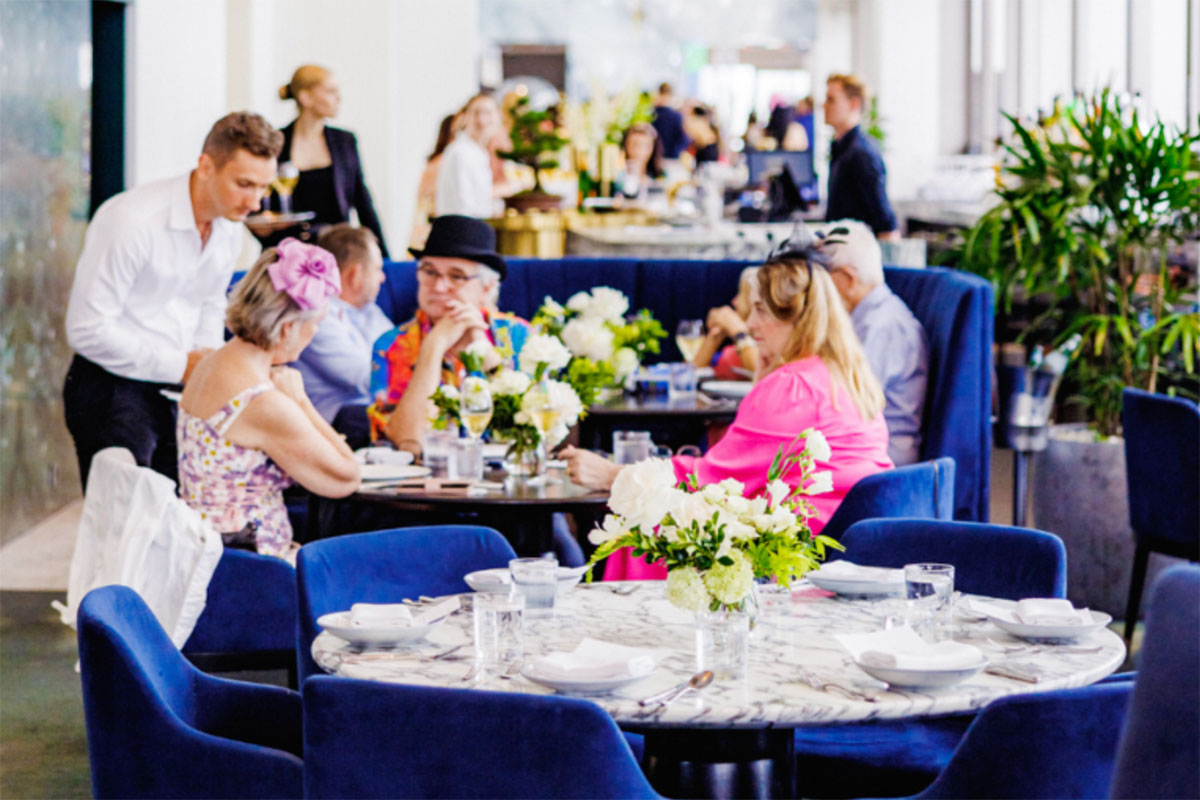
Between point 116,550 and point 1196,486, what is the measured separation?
3.03 metres

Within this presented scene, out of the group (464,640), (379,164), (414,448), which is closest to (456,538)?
(464,640)

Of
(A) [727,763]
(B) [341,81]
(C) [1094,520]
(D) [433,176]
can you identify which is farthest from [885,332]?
(B) [341,81]

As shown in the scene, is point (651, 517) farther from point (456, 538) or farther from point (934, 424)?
point (934, 424)

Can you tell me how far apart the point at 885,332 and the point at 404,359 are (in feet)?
5.22

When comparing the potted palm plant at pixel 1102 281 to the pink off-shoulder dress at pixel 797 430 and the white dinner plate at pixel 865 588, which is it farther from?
the white dinner plate at pixel 865 588

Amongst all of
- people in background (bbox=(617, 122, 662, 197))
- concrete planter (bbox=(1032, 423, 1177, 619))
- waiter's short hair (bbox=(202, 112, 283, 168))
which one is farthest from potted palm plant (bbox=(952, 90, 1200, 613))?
people in background (bbox=(617, 122, 662, 197))

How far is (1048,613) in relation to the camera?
257cm

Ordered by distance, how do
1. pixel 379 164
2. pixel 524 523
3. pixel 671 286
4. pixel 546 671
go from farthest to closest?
pixel 379 164
pixel 671 286
pixel 524 523
pixel 546 671

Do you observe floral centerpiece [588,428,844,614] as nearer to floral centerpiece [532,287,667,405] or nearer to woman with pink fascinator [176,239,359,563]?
woman with pink fascinator [176,239,359,563]

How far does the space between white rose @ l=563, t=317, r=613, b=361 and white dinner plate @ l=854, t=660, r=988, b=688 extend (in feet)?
9.18

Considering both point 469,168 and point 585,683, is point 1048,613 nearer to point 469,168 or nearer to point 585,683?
point 585,683

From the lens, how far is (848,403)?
371 cm

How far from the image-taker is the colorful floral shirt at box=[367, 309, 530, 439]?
4633mm

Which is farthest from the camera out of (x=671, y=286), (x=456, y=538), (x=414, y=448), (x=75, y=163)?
(x=671, y=286)
